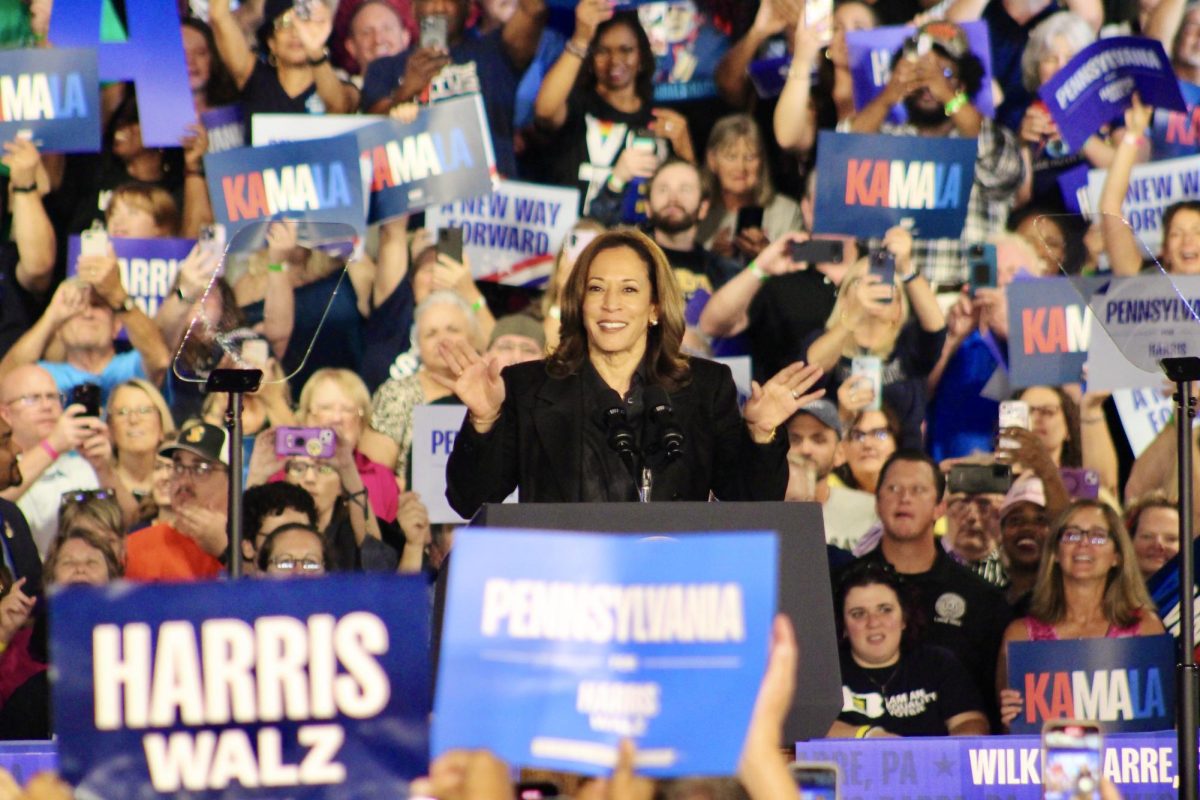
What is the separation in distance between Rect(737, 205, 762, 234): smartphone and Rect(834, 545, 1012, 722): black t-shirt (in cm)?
143

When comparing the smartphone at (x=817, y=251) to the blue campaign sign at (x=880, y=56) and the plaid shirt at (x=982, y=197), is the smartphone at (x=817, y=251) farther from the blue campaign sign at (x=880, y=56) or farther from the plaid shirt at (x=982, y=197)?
the blue campaign sign at (x=880, y=56)

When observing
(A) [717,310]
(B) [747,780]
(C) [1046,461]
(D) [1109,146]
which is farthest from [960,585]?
(B) [747,780]

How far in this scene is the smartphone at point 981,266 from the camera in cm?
643

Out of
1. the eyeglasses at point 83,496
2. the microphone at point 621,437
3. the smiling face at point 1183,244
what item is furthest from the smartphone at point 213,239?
the smiling face at point 1183,244

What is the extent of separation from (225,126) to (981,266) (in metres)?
2.78

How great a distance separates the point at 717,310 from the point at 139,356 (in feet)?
6.46

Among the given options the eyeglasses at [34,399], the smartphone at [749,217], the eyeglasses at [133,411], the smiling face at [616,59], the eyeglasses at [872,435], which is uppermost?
the smiling face at [616,59]

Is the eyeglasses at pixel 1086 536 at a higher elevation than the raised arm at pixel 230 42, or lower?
lower

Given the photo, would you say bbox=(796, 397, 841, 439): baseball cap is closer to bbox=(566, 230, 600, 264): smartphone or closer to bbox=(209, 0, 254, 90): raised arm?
bbox=(566, 230, 600, 264): smartphone

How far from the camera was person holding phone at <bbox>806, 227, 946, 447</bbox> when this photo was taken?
6.10 metres

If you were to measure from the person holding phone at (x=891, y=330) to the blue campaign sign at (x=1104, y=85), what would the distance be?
771 mm

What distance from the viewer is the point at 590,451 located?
11.5 feet

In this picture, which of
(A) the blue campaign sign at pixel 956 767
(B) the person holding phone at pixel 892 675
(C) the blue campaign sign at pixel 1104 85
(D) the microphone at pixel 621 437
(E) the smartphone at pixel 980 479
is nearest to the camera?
A: (D) the microphone at pixel 621 437

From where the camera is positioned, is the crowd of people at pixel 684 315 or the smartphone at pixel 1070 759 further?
the crowd of people at pixel 684 315
